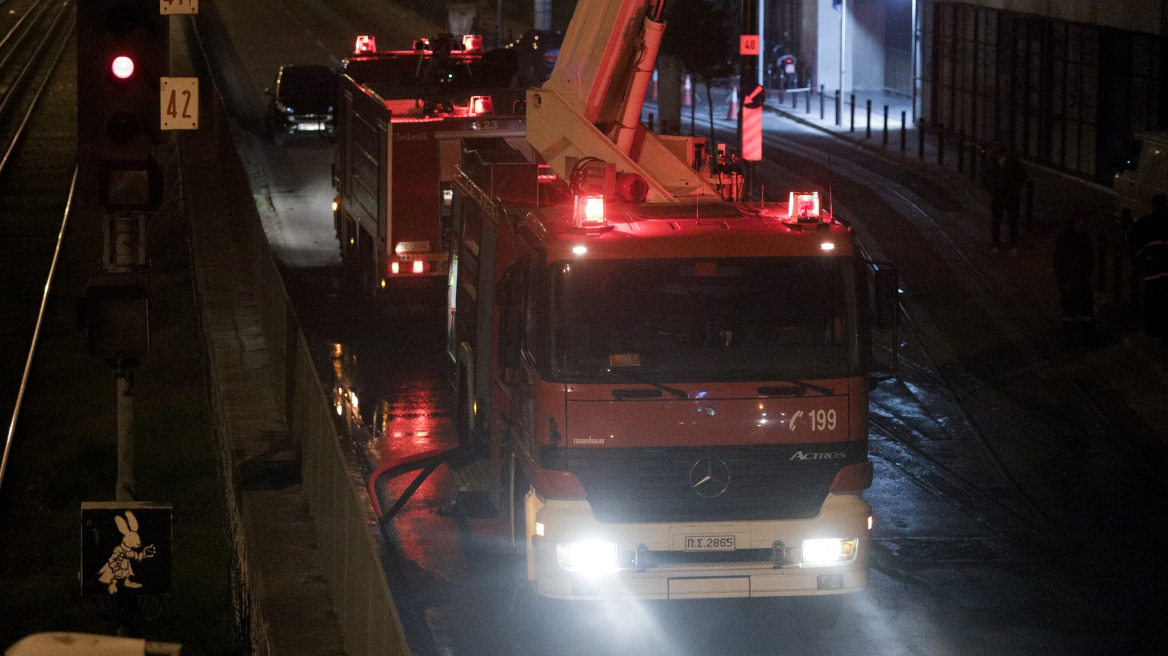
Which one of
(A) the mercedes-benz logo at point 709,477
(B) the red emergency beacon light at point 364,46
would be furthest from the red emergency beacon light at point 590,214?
(B) the red emergency beacon light at point 364,46

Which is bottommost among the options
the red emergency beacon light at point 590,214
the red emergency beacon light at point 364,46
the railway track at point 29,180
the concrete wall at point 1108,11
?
the railway track at point 29,180

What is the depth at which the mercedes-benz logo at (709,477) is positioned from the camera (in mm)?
9547

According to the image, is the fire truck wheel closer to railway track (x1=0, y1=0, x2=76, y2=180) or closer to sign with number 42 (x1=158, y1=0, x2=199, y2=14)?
sign with number 42 (x1=158, y1=0, x2=199, y2=14)

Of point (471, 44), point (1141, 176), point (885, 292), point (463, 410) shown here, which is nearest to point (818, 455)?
point (885, 292)

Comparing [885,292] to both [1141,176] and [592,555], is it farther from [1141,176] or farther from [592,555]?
[1141,176]

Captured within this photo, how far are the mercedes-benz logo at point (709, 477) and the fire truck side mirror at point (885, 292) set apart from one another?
124cm

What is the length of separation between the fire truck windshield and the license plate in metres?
0.96

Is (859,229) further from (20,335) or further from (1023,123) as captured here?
(20,335)

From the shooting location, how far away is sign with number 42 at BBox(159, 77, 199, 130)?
36.3 feet

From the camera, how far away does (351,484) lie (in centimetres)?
835

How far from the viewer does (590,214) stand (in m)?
9.76

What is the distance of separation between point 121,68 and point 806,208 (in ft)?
13.3

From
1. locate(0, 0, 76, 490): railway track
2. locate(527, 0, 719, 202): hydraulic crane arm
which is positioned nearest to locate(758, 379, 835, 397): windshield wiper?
locate(527, 0, 719, 202): hydraulic crane arm

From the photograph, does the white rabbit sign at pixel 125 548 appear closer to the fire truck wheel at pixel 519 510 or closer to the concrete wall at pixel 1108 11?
the fire truck wheel at pixel 519 510
